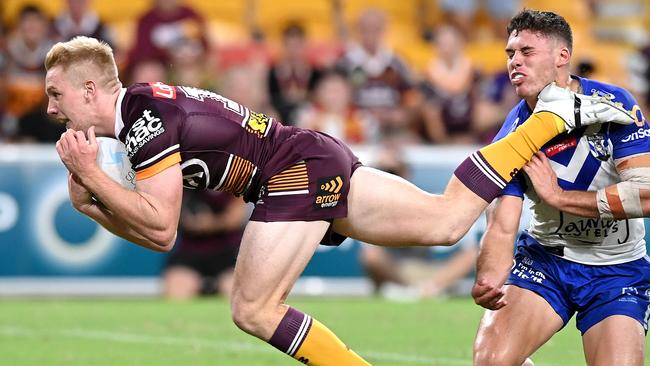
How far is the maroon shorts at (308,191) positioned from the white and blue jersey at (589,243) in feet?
3.10

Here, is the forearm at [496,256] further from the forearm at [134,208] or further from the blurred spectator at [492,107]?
the blurred spectator at [492,107]

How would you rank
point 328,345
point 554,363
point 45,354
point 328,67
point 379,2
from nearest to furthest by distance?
1. point 328,345
2. point 554,363
3. point 45,354
4. point 328,67
5. point 379,2

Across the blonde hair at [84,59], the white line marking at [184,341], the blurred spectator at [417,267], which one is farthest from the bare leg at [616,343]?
the blurred spectator at [417,267]

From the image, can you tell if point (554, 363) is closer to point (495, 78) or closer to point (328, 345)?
point (328, 345)

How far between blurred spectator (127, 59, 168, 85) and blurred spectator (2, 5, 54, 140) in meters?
1.09

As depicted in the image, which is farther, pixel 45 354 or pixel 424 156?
pixel 424 156

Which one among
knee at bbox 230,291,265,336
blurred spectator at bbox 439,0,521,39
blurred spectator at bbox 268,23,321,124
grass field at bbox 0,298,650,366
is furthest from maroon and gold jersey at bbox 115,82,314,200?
blurred spectator at bbox 439,0,521,39

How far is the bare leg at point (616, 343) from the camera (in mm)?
6352

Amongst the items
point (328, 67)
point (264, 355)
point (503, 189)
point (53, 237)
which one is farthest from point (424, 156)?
point (503, 189)

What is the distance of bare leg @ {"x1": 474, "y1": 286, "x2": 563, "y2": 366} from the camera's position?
6.56 metres

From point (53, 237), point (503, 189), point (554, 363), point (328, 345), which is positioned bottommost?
point (53, 237)

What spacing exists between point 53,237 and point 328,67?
386cm

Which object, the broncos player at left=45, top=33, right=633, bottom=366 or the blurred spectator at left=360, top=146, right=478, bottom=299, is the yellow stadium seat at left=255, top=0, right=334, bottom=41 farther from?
the broncos player at left=45, top=33, right=633, bottom=366

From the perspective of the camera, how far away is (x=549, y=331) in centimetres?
670
